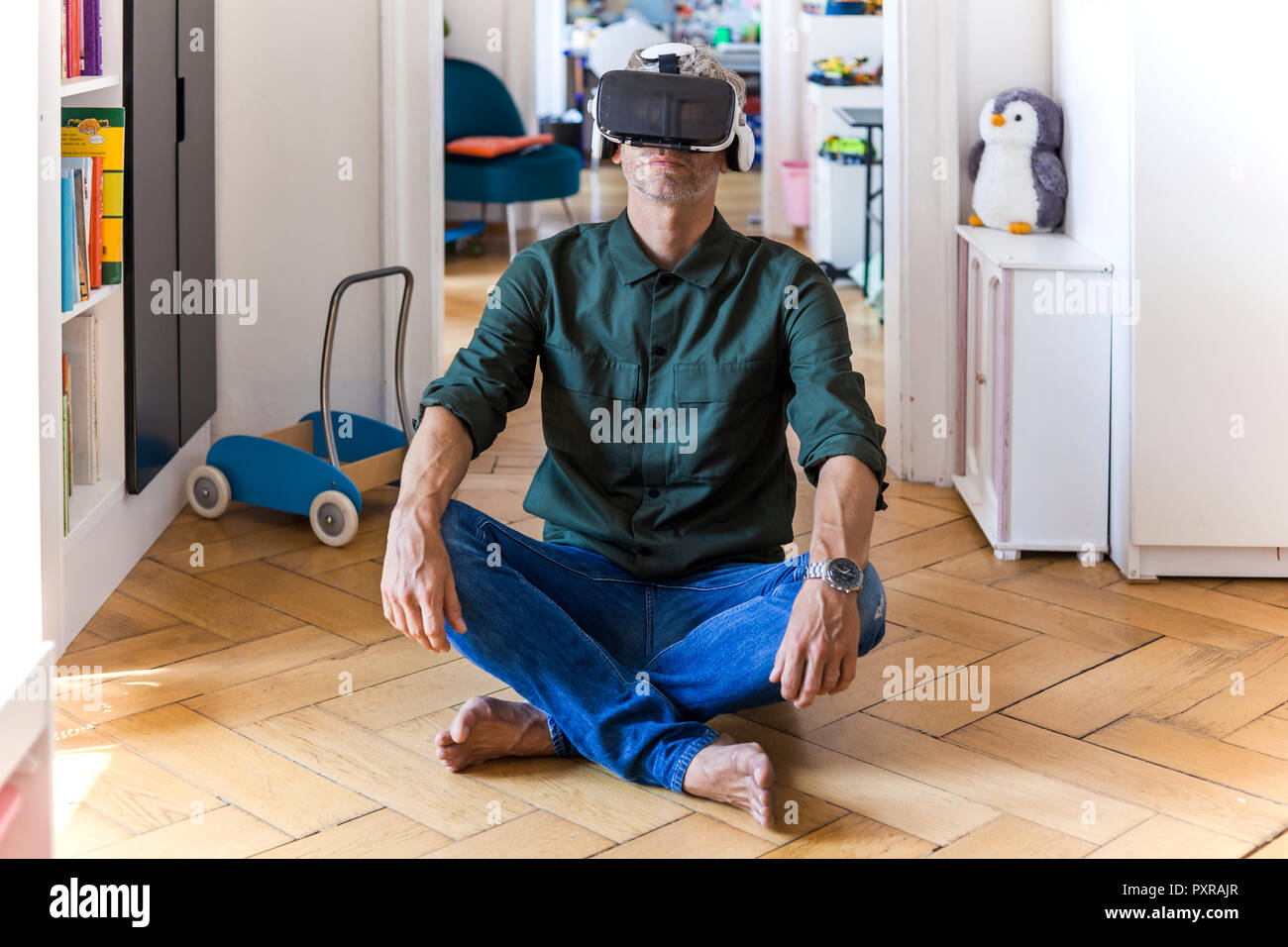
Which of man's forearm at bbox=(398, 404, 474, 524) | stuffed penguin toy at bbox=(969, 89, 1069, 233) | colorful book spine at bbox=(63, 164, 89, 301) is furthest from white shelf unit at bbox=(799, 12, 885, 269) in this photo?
man's forearm at bbox=(398, 404, 474, 524)

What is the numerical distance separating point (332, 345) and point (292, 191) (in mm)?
425

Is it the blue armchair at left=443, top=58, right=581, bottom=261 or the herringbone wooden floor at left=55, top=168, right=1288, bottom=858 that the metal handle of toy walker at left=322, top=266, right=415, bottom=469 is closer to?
the herringbone wooden floor at left=55, top=168, right=1288, bottom=858

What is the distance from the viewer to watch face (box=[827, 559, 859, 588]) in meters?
1.48

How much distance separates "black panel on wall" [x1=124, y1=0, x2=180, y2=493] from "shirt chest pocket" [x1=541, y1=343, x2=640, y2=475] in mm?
979

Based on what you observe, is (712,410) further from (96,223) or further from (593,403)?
(96,223)

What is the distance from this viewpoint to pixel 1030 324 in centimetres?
251

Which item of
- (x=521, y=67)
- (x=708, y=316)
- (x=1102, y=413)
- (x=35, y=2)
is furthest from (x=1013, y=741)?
(x=521, y=67)

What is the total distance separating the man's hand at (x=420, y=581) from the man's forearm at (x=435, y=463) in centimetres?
2

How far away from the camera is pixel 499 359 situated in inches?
67.8

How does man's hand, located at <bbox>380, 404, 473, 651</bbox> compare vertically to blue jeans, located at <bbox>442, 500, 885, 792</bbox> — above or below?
above

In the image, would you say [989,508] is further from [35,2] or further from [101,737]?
[35,2]

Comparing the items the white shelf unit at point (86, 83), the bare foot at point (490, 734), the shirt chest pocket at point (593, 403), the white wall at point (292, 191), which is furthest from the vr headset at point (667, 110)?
the white wall at point (292, 191)

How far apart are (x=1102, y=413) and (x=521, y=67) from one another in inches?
159

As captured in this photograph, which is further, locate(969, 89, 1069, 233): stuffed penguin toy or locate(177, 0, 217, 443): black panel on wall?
locate(969, 89, 1069, 233): stuffed penguin toy
